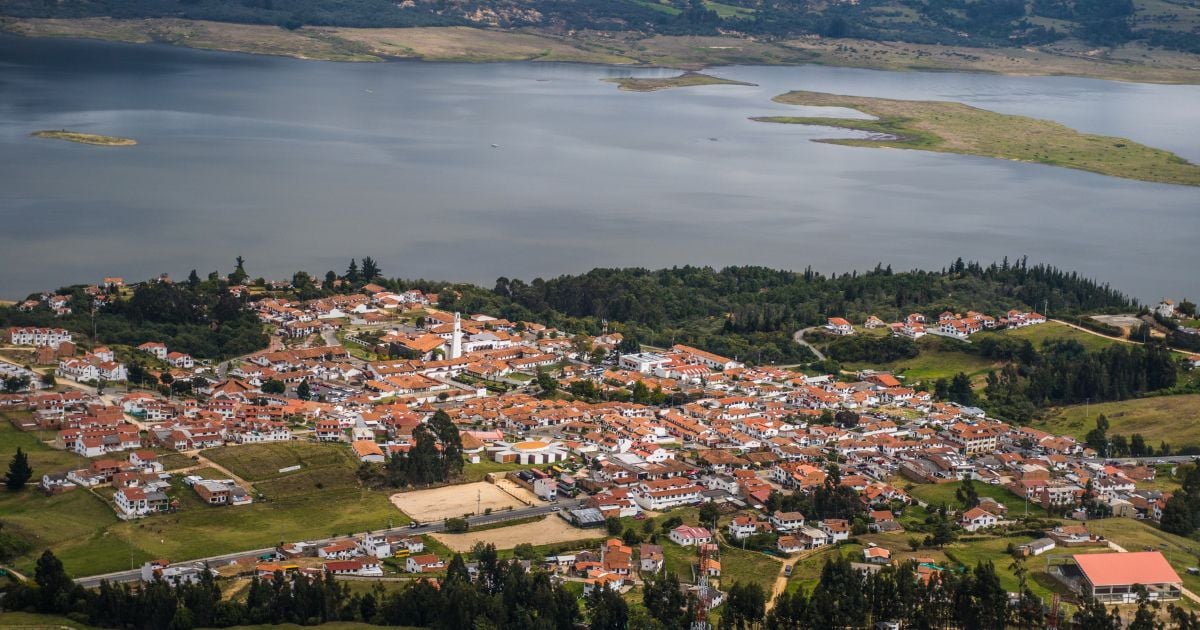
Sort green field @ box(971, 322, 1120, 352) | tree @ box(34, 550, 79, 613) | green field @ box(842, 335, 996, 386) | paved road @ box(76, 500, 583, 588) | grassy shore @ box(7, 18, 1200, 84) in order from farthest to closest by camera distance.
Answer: grassy shore @ box(7, 18, 1200, 84) < green field @ box(971, 322, 1120, 352) < green field @ box(842, 335, 996, 386) < paved road @ box(76, 500, 583, 588) < tree @ box(34, 550, 79, 613)

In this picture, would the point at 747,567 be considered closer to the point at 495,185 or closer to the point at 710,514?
the point at 710,514

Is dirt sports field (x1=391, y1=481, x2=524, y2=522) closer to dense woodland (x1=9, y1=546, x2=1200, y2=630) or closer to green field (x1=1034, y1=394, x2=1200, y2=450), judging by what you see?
dense woodland (x1=9, y1=546, x2=1200, y2=630)

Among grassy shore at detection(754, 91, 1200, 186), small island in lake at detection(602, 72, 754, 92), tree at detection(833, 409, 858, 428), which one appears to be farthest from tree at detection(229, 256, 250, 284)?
small island in lake at detection(602, 72, 754, 92)

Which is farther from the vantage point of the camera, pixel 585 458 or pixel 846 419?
pixel 846 419

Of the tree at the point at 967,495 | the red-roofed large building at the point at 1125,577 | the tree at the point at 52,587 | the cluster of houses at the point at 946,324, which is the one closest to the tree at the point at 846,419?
the tree at the point at 967,495

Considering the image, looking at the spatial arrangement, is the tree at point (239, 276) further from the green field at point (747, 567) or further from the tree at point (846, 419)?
the green field at point (747, 567)

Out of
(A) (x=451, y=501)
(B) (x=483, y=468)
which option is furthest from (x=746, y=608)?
(B) (x=483, y=468)
